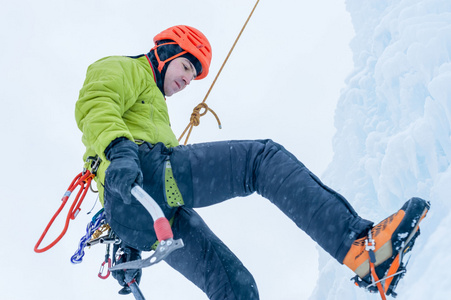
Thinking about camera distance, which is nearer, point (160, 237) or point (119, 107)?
point (160, 237)

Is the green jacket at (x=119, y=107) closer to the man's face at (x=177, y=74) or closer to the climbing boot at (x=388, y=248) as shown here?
the man's face at (x=177, y=74)

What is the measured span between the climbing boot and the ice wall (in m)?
1.00

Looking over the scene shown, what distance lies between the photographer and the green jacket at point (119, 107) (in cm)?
202

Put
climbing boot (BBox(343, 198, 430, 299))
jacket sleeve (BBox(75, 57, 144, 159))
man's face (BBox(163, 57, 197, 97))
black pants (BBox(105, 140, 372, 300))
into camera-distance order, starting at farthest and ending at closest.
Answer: man's face (BBox(163, 57, 197, 97)) → jacket sleeve (BBox(75, 57, 144, 159)) → black pants (BBox(105, 140, 372, 300)) → climbing boot (BBox(343, 198, 430, 299))

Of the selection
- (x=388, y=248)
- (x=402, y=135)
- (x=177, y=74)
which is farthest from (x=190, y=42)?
(x=402, y=135)

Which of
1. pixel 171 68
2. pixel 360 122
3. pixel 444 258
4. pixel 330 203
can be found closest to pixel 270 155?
pixel 330 203

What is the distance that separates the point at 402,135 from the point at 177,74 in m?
3.30

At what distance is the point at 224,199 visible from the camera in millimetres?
2133

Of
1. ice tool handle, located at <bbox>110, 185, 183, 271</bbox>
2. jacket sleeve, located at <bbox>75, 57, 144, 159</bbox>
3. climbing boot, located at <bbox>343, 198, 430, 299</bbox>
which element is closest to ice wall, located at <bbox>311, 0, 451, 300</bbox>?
climbing boot, located at <bbox>343, 198, 430, 299</bbox>

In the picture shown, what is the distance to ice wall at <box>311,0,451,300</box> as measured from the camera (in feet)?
12.2

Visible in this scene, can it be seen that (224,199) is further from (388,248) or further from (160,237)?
(388,248)

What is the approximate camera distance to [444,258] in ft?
8.96

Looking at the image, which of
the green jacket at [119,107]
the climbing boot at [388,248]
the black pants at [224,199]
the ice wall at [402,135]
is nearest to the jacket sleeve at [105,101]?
the green jacket at [119,107]

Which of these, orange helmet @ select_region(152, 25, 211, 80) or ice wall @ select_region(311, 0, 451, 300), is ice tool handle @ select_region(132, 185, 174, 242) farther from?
ice wall @ select_region(311, 0, 451, 300)
